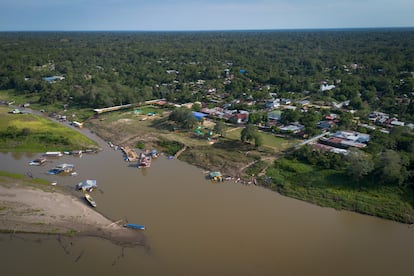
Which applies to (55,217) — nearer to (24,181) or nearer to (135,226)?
(135,226)

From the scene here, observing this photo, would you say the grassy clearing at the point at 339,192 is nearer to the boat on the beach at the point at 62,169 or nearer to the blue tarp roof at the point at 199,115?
the blue tarp roof at the point at 199,115

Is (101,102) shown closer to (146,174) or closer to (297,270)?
(146,174)

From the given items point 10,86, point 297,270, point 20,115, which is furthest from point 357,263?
point 10,86

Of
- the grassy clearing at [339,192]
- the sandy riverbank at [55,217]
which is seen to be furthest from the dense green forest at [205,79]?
the sandy riverbank at [55,217]

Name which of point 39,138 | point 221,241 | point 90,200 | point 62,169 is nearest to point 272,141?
point 221,241

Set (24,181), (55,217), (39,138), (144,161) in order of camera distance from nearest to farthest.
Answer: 1. (55,217)
2. (24,181)
3. (144,161)
4. (39,138)

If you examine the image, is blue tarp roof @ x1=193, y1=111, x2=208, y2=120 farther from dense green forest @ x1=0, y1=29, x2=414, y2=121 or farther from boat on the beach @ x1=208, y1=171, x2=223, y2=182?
boat on the beach @ x1=208, y1=171, x2=223, y2=182

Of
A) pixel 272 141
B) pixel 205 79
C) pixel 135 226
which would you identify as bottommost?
pixel 135 226
